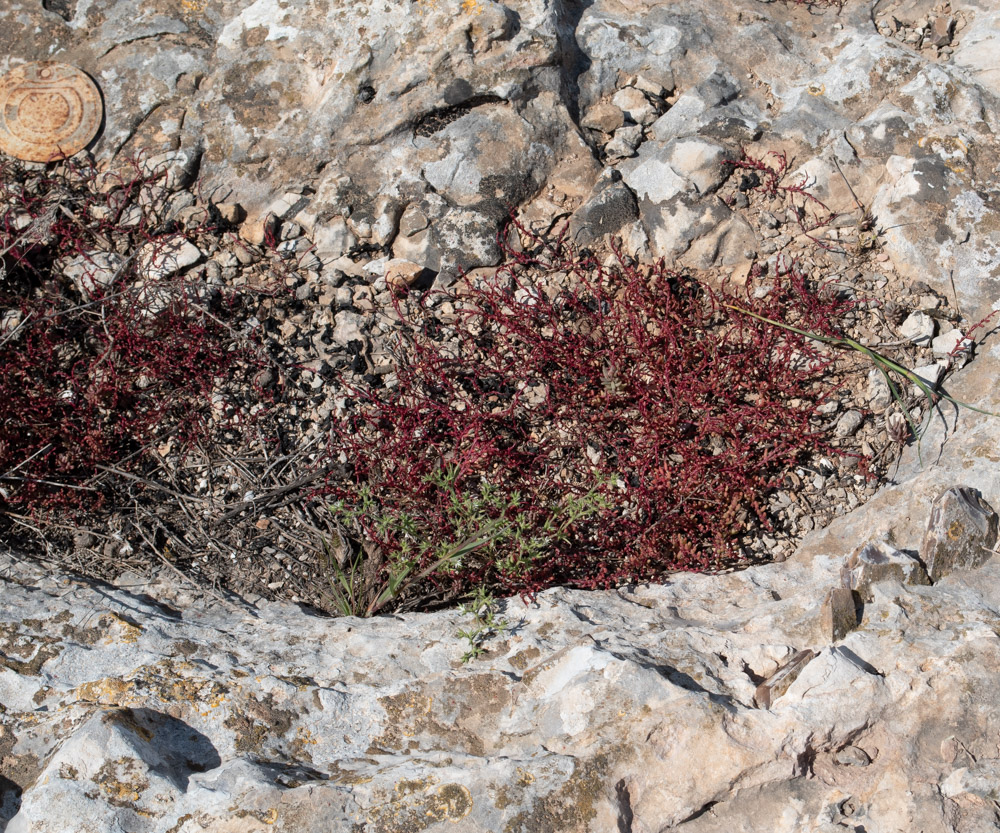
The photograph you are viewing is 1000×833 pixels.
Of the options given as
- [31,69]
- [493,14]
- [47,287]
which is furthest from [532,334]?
[31,69]

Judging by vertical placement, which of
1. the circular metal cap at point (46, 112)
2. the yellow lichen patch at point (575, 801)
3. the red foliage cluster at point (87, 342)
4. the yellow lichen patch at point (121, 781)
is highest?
the circular metal cap at point (46, 112)

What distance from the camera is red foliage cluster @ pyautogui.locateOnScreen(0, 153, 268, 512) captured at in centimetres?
366

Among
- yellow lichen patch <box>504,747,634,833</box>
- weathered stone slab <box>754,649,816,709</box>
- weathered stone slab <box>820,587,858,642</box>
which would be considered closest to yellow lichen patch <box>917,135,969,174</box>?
weathered stone slab <box>820,587,858,642</box>

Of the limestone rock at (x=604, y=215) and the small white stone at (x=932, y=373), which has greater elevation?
the limestone rock at (x=604, y=215)

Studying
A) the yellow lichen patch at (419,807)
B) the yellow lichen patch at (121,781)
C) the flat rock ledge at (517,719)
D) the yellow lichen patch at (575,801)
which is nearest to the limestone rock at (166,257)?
the flat rock ledge at (517,719)

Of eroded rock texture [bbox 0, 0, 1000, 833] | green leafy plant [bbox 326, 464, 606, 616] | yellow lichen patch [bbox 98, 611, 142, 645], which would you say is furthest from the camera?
green leafy plant [bbox 326, 464, 606, 616]

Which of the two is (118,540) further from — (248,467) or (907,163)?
(907,163)

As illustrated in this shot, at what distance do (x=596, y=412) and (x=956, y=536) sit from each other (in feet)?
5.21

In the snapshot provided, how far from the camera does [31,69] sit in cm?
449

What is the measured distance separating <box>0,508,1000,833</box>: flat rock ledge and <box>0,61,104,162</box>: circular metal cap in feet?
8.86

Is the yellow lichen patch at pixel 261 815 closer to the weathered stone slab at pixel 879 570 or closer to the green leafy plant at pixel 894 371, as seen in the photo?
the weathered stone slab at pixel 879 570

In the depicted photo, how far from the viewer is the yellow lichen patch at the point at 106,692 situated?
2441mm

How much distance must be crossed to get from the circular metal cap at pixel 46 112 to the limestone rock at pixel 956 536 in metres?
4.68

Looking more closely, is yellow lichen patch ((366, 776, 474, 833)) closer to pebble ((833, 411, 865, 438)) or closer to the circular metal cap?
pebble ((833, 411, 865, 438))
